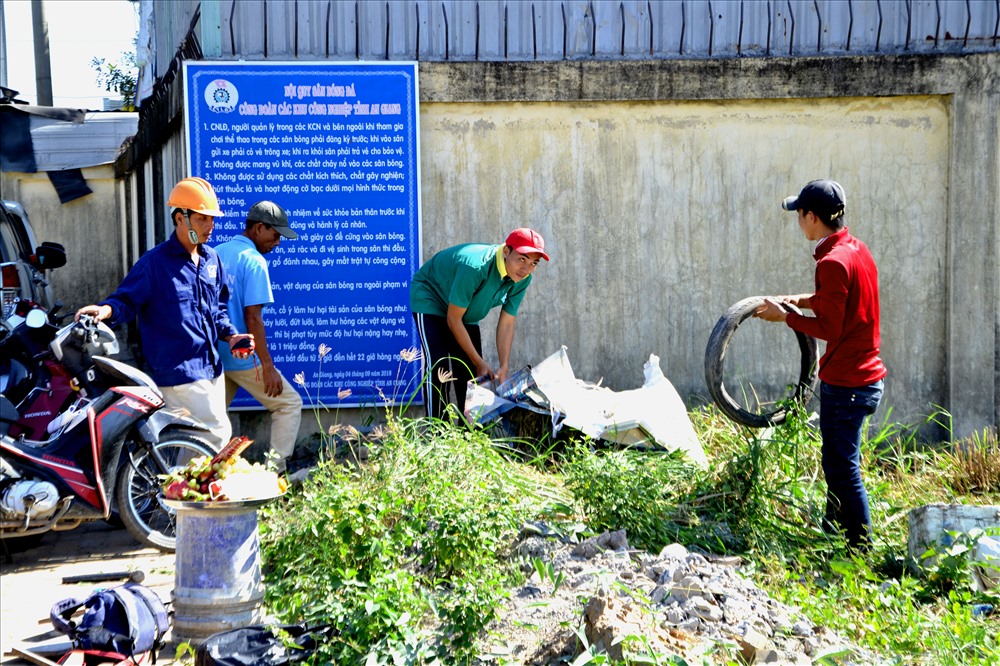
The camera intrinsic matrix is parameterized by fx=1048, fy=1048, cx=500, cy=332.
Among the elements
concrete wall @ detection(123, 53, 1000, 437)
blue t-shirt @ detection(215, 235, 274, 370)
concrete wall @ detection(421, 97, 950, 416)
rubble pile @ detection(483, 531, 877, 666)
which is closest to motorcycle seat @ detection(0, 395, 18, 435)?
blue t-shirt @ detection(215, 235, 274, 370)

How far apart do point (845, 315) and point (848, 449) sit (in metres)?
0.67

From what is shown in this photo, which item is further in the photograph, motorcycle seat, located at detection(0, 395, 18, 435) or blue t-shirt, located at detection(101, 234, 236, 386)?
blue t-shirt, located at detection(101, 234, 236, 386)

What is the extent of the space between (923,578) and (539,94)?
4036 mm

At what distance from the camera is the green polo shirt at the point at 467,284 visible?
6.18 m

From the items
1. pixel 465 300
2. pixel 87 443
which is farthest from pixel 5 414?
pixel 465 300

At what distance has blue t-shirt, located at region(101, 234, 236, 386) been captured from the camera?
5.72m

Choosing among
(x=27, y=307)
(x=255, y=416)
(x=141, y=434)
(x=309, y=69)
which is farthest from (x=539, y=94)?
(x=27, y=307)

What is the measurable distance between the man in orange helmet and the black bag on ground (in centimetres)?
226

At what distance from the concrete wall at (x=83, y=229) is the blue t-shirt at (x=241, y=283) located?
694 cm

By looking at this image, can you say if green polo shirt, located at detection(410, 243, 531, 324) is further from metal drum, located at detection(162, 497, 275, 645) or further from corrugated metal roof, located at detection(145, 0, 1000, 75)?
metal drum, located at detection(162, 497, 275, 645)

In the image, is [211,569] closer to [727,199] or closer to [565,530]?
[565,530]

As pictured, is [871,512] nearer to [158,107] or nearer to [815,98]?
[815,98]

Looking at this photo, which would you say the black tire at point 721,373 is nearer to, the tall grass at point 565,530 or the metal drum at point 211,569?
the tall grass at point 565,530

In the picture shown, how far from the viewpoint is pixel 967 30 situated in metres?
7.63
